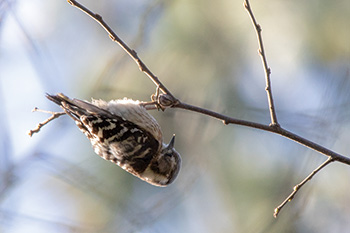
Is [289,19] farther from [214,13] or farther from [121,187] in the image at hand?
[121,187]

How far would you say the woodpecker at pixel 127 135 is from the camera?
3812mm

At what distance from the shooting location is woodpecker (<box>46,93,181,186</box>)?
3812 millimetres

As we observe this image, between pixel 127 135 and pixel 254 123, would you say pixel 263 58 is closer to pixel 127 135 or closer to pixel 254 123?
pixel 254 123

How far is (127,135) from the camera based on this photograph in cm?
395

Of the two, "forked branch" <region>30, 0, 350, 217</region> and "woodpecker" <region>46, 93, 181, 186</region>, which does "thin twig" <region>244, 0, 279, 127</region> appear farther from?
"woodpecker" <region>46, 93, 181, 186</region>

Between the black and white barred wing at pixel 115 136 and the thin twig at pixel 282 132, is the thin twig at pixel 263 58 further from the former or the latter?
the black and white barred wing at pixel 115 136

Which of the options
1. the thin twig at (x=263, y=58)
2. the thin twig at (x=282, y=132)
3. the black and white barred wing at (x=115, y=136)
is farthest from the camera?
the black and white barred wing at (x=115, y=136)

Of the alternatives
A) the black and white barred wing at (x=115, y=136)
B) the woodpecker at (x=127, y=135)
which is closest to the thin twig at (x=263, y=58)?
Result: the woodpecker at (x=127, y=135)

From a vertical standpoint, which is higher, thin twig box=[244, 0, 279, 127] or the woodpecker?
thin twig box=[244, 0, 279, 127]

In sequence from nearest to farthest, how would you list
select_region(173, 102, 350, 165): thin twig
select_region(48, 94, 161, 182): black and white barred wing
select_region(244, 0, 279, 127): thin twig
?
select_region(173, 102, 350, 165): thin twig → select_region(244, 0, 279, 127): thin twig → select_region(48, 94, 161, 182): black and white barred wing

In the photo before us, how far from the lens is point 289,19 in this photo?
26.4 feet

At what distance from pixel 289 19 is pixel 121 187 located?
4.06m

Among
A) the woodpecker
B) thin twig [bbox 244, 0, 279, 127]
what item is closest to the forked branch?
thin twig [bbox 244, 0, 279, 127]

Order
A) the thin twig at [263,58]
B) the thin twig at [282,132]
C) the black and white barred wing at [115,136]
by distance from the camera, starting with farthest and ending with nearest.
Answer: the black and white barred wing at [115,136] < the thin twig at [263,58] < the thin twig at [282,132]
